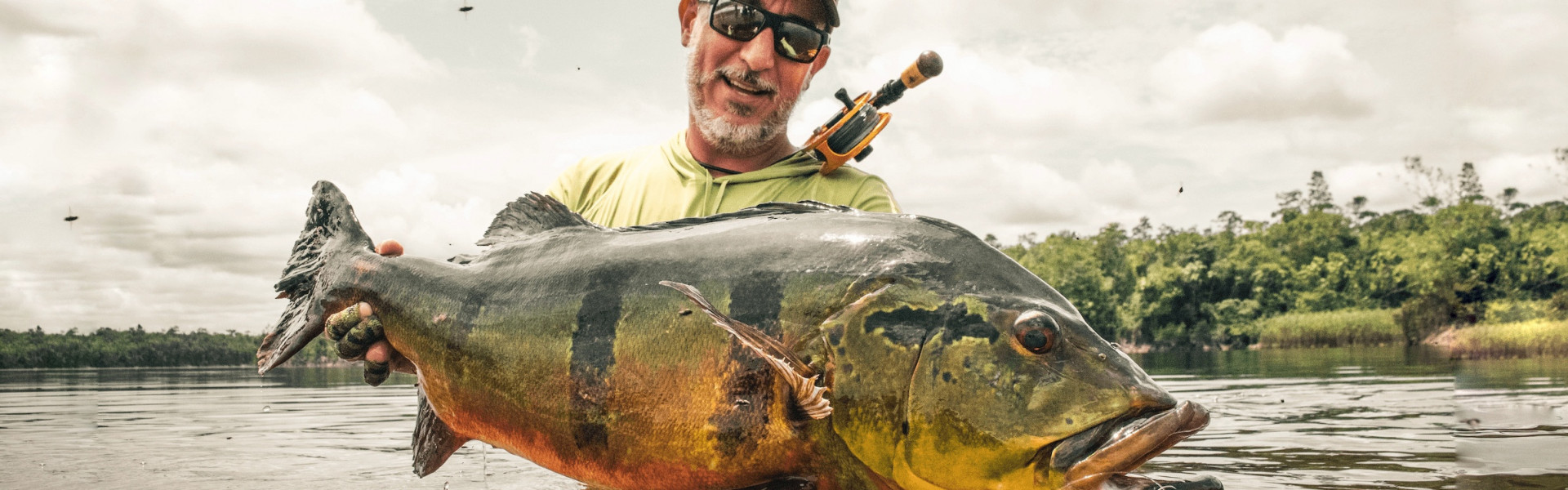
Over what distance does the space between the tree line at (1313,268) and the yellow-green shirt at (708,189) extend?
66657 mm

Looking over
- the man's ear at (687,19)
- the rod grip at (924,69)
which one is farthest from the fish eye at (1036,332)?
the rod grip at (924,69)

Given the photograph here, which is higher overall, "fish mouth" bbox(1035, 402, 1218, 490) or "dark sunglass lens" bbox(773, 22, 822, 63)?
"dark sunglass lens" bbox(773, 22, 822, 63)

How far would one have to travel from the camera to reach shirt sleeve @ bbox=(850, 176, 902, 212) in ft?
13.3

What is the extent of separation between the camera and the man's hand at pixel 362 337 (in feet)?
10.7

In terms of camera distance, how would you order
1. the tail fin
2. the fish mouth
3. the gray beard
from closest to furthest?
1. the fish mouth
2. the tail fin
3. the gray beard

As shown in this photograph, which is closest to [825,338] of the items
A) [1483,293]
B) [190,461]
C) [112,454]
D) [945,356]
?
[945,356]

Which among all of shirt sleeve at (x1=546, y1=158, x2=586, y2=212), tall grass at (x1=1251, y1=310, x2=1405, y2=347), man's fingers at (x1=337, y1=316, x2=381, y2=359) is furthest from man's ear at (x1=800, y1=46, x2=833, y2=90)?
tall grass at (x1=1251, y1=310, x2=1405, y2=347)

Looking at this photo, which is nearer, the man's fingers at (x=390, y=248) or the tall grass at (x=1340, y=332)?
the man's fingers at (x=390, y=248)

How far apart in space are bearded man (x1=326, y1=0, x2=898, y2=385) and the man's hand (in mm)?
1142

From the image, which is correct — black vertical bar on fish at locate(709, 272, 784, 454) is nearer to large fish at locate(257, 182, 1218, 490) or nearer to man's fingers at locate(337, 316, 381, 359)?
large fish at locate(257, 182, 1218, 490)

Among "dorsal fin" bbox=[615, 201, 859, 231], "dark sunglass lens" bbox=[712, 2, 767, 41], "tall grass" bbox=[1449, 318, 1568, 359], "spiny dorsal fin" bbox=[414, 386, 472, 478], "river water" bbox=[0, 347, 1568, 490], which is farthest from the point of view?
"tall grass" bbox=[1449, 318, 1568, 359]

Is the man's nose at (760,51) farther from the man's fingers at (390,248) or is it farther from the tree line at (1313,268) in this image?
the tree line at (1313,268)

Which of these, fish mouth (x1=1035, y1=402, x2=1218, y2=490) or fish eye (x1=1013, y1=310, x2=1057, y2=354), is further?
fish eye (x1=1013, y1=310, x2=1057, y2=354)

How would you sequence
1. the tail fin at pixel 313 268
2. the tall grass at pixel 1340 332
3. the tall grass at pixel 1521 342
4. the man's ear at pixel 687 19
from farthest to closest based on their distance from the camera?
the tall grass at pixel 1340 332, the tall grass at pixel 1521 342, the man's ear at pixel 687 19, the tail fin at pixel 313 268
